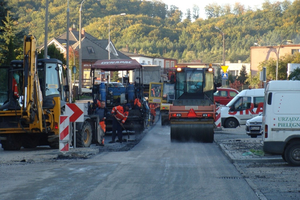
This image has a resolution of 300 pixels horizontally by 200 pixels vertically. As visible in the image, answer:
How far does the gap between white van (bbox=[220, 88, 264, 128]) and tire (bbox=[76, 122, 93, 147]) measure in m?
12.6

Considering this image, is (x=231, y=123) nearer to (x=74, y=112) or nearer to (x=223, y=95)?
(x=223, y=95)

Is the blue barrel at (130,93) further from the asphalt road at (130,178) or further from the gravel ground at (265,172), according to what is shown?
the asphalt road at (130,178)

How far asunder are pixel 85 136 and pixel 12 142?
248 cm

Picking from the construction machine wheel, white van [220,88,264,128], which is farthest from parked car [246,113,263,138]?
the construction machine wheel

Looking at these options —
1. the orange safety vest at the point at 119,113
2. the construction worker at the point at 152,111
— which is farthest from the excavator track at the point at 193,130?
the construction worker at the point at 152,111

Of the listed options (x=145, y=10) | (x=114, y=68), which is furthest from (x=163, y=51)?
A: (x=114, y=68)

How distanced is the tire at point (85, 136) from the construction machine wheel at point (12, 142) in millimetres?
2032

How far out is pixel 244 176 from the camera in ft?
34.3

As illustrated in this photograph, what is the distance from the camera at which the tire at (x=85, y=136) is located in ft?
53.0

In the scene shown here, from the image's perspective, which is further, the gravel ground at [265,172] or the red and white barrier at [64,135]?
the red and white barrier at [64,135]

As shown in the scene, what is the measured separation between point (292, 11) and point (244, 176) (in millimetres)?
136222

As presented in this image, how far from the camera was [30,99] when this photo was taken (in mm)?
14523

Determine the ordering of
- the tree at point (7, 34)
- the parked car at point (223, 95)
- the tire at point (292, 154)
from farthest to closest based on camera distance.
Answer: the parked car at point (223, 95) → the tree at point (7, 34) → the tire at point (292, 154)

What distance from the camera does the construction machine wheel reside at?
15938 millimetres
